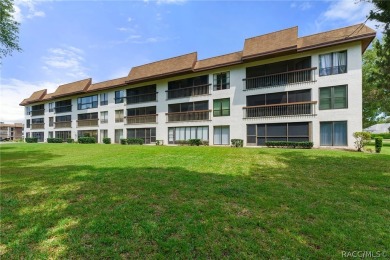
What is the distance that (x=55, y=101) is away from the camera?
45.3 m

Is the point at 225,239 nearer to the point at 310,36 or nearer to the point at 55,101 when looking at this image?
the point at 310,36

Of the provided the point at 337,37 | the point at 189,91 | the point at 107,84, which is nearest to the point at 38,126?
the point at 107,84

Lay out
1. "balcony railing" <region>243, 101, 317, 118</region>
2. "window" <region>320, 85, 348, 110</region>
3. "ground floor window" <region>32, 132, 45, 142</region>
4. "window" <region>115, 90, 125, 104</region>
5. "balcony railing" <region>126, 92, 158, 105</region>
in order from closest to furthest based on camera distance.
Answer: "window" <region>320, 85, 348, 110</region>, "balcony railing" <region>243, 101, 317, 118</region>, "balcony railing" <region>126, 92, 158, 105</region>, "window" <region>115, 90, 125, 104</region>, "ground floor window" <region>32, 132, 45, 142</region>

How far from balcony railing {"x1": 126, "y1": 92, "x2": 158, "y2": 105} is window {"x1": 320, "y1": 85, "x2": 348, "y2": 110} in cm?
2099

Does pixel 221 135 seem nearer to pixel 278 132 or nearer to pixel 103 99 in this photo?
pixel 278 132

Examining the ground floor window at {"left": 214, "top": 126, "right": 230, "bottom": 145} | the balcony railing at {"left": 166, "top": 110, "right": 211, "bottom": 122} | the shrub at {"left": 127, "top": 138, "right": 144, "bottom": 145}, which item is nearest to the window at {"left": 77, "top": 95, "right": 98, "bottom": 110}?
the shrub at {"left": 127, "top": 138, "right": 144, "bottom": 145}

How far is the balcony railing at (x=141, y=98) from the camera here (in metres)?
31.1

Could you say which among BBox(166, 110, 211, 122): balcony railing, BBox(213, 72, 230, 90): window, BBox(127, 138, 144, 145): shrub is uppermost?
BBox(213, 72, 230, 90): window

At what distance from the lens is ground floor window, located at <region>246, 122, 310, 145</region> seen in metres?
20.3

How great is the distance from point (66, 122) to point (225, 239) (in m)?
47.1

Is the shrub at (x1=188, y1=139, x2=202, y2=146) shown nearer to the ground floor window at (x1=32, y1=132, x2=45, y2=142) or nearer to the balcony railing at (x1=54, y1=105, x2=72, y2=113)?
the balcony railing at (x1=54, y1=105, x2=72, y2=113)

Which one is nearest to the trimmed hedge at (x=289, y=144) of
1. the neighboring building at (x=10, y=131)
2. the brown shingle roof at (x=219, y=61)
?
the brown shingle roof at (x=219, y=61)

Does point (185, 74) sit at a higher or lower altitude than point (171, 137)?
higher

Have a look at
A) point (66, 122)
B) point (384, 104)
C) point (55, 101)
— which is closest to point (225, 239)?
point (384, 104)
